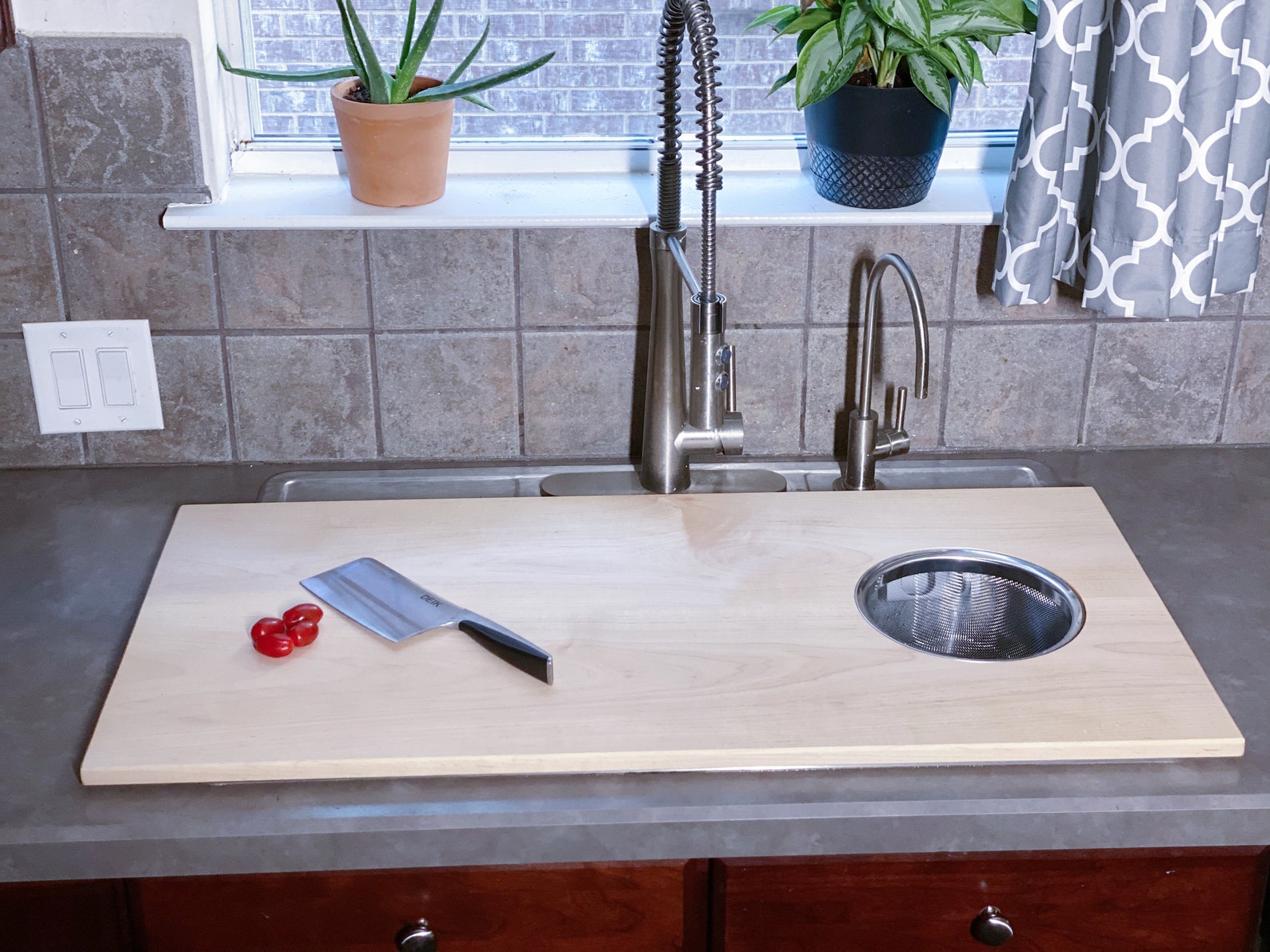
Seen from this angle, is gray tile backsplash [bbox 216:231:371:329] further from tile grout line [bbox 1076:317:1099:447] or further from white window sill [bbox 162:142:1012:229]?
tile grout line [bbox 1076:317:1099:447]

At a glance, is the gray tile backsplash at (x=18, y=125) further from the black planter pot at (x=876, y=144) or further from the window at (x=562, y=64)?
the black planter pot at (x=876, y=144)

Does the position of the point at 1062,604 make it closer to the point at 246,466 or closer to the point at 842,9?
the point at 842,9

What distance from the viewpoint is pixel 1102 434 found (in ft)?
5.06

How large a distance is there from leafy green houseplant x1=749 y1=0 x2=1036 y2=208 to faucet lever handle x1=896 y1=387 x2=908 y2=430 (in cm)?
20

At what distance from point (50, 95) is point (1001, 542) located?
106cm

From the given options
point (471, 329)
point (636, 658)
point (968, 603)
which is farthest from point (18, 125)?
point (968, 603)

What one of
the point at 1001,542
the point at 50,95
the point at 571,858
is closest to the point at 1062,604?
the point at 1001,542

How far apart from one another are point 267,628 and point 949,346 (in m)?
0.81

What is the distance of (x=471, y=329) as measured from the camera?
146cm

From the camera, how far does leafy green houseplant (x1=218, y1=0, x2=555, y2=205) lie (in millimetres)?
1357

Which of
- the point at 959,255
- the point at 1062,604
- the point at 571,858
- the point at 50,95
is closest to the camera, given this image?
the point at 571,858

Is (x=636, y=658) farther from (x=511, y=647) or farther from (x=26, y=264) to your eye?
(x=26, y=264)

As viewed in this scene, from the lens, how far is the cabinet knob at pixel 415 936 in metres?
1.04

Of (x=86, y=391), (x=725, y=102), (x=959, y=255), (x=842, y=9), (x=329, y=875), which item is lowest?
(x=329, y=875)
